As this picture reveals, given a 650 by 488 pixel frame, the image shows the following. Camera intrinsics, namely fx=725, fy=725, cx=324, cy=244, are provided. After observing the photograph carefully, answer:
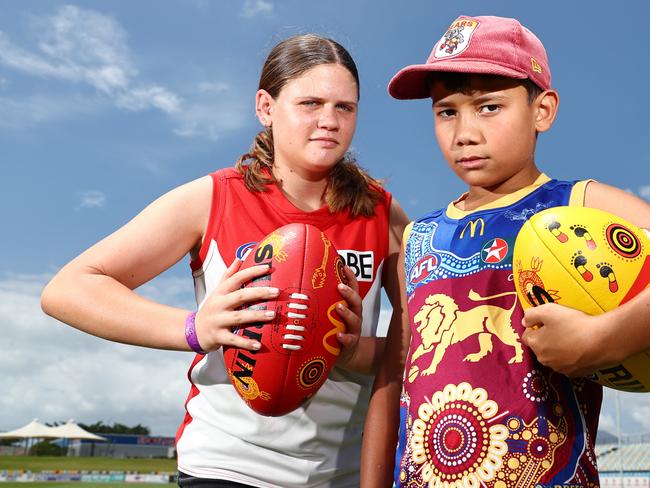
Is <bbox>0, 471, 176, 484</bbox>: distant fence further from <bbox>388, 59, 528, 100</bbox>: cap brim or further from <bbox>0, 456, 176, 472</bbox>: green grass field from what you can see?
<bbox>388, 59, 528, 100</bbox>: cap brim

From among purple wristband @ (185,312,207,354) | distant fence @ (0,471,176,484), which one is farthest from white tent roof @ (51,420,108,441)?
purple wristband @ (185,312,207,354)

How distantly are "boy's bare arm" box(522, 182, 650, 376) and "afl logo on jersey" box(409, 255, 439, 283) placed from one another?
20.4 inches

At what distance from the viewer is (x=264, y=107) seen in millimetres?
3215

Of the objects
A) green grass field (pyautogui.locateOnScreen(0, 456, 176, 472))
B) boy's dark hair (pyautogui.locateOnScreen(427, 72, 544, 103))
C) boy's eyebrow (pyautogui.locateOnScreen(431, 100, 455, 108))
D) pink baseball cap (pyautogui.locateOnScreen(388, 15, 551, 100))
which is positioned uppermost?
green grass field (pyautogui.locateOnScreen(0, 456, 176, 472))

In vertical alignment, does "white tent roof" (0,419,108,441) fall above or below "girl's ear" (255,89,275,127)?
above

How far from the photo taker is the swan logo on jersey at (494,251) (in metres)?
2.47

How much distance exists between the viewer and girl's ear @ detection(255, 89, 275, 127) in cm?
319

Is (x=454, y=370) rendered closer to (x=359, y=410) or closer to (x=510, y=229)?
(x=510, y=229)

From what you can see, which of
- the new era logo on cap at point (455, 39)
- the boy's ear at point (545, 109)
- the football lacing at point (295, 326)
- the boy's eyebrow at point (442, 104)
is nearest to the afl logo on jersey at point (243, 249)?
the football lacing at point (295, 326)

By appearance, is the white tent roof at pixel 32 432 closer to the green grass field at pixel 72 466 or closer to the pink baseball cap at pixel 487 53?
Answer: the green grass field at pixel 72 466

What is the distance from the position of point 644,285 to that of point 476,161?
71 centimetres

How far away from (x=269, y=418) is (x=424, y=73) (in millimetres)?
1462

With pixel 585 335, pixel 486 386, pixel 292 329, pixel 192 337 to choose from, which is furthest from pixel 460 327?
pixel 192 337

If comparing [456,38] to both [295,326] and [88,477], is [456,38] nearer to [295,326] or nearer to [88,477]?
[295,326]
